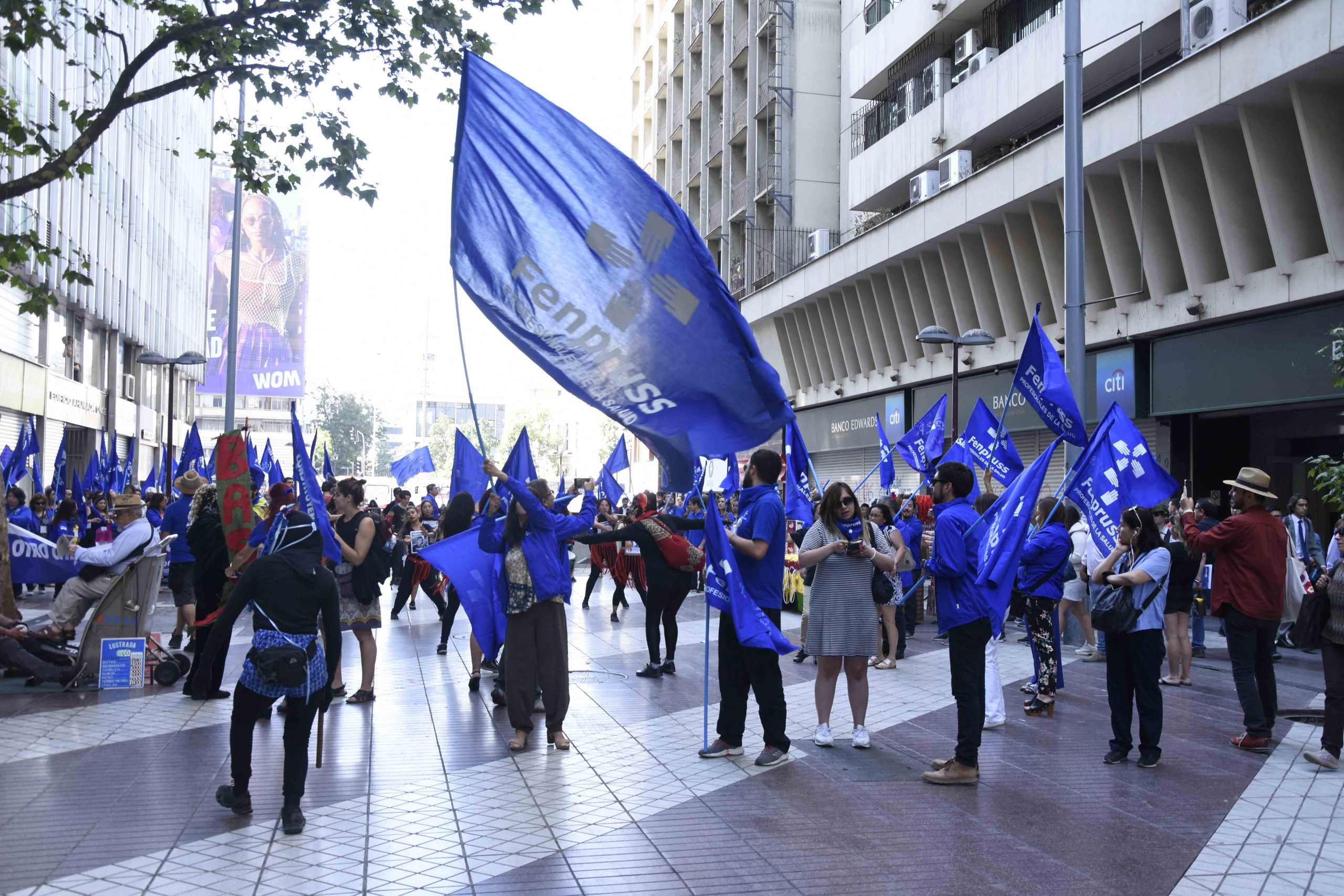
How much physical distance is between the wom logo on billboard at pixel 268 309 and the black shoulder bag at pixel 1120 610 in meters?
39.7

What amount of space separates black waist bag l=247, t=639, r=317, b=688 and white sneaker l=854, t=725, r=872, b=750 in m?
3.82

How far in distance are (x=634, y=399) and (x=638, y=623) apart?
475 inches

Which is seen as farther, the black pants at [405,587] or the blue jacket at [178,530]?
the black pants at [405,587]

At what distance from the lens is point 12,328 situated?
94.7 feet

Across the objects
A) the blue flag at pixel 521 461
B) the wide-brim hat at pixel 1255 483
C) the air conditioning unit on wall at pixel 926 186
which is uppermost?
the air conditioning unit on wall at pixel 926 186

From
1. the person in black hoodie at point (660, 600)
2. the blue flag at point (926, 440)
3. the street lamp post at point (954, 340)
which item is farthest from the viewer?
the street lamp post at point (954, 340)

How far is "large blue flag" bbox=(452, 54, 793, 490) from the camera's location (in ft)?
17.6

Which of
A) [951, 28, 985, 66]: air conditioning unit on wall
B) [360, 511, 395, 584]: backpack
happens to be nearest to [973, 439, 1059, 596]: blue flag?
[360, 511, 395, 584]: backpack

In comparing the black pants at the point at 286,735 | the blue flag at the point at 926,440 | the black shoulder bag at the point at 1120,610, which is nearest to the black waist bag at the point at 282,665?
the black pants at the point at 286,735

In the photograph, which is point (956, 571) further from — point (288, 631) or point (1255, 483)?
point (288, 631)

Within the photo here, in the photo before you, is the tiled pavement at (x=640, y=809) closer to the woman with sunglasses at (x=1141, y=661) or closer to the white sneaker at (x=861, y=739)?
the white sneaker at (x=861, y=739)

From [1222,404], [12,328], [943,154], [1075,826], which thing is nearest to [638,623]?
[1222,404]

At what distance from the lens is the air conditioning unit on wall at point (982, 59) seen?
25.0 m

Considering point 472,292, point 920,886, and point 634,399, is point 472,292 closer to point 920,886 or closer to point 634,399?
point 634,399
